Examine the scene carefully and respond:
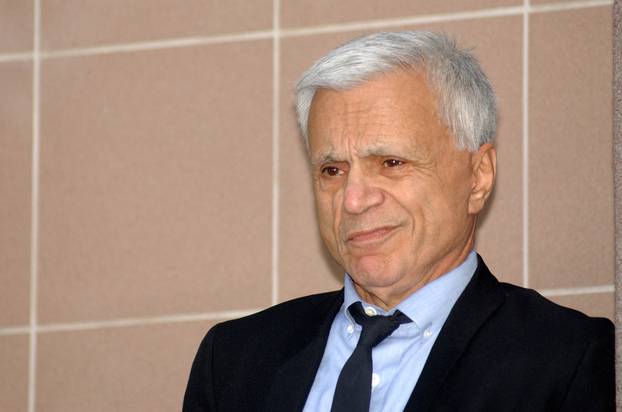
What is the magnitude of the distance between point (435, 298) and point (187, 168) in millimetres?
959

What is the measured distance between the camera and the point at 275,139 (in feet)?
11.6

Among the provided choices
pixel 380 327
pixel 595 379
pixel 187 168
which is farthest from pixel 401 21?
pixel 595 379

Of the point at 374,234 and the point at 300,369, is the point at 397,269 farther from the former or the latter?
the point at 300,369

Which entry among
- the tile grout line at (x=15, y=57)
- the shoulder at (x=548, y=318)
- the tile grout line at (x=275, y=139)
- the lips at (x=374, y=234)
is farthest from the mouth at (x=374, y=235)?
the tile grout line at (x=15, y=57)

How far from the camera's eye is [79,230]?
12.0 ft

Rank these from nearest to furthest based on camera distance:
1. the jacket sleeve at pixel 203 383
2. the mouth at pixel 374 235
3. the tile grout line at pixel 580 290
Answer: the mouth at pixel 374 235
the jacket sleeve at pixel 203 383
the tile grout line at pixel 580 290

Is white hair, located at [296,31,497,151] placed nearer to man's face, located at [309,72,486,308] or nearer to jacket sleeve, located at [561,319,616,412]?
man's face, located at [309,72,486,308]

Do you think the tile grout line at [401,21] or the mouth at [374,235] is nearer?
the mouth at [374,235]

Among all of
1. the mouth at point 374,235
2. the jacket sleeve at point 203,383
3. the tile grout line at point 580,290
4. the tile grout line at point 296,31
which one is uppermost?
the tile grout line at point 296,31

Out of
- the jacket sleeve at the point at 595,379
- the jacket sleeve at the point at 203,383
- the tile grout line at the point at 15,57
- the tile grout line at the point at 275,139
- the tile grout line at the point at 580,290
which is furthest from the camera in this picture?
the tile grout line at the point at 15,57

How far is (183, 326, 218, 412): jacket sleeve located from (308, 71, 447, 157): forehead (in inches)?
16.9

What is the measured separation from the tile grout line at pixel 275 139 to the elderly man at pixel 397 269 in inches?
20.9

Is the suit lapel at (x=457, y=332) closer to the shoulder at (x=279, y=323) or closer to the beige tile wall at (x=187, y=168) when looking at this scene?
the shoulder at (x=279, y=323)

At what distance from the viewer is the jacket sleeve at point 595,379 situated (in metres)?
2.54
